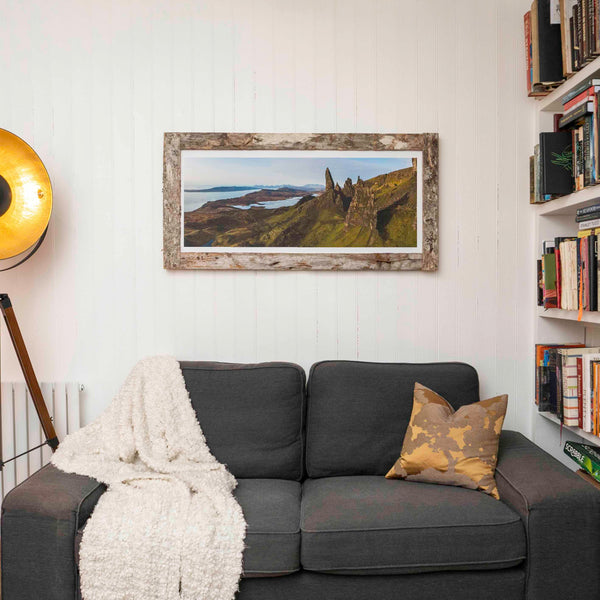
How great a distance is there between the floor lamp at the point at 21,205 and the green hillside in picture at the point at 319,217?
645mm

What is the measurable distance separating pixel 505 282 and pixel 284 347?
3.67ft

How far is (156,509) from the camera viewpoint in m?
1.90

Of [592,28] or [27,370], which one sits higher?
[592,28]

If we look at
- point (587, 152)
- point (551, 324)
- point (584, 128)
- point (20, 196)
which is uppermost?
point (584, 128)

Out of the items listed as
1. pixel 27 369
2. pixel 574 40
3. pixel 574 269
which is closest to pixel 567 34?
pixel 574 40

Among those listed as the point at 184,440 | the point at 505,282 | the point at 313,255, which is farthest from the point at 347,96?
the point at 184,440

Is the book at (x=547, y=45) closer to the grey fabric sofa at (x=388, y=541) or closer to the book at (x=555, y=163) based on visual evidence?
the book at (x=555, y=163)

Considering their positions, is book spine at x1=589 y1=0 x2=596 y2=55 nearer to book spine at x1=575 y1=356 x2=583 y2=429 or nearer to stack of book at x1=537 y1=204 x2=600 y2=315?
stack of book at x1=537 y1=204 x2=600 y2=315

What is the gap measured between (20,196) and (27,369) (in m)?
0.75

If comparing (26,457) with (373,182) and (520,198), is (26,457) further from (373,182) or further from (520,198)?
(520,198)

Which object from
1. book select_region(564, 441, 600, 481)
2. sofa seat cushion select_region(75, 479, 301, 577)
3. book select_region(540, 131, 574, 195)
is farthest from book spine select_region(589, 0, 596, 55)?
sofa seat cushion select_region(75, 479, 301, 577)

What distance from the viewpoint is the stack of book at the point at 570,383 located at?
2273mm

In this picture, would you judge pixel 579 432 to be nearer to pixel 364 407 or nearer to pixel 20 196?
pixel 364 407

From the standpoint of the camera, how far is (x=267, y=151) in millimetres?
2719
